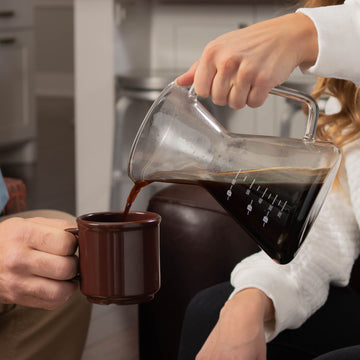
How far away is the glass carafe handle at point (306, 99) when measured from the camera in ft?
2.31

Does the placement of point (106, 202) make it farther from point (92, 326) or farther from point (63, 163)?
point (63, 163)

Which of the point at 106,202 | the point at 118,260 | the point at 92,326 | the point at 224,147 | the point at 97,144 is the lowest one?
the point at 92,326

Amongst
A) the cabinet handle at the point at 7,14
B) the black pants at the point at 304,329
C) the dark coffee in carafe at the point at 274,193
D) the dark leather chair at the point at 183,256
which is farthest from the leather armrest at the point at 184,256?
the cabinet handle at the point at 7,14

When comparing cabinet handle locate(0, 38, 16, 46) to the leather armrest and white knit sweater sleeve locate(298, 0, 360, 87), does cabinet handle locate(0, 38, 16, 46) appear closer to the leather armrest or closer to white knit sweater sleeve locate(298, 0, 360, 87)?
the leather armrest

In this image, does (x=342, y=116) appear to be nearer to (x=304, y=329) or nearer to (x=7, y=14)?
(x=304, y=329)

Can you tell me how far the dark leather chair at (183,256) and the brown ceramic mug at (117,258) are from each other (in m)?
0.53

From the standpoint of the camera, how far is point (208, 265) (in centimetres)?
124

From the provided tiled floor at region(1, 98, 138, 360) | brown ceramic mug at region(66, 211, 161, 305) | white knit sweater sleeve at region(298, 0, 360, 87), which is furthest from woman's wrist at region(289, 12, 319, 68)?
tiled floor at region(1, 98, 138, 360)

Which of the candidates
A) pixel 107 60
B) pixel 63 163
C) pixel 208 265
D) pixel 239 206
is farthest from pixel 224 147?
pixel 63 163

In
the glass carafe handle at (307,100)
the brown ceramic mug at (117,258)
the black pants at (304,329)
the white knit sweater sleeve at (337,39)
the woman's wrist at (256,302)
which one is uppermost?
the white knit sweater sleeve at (337,39)

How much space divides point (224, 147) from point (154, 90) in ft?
4.84

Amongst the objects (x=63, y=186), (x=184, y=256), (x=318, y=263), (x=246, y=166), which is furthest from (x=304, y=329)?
(x=63, y=186)

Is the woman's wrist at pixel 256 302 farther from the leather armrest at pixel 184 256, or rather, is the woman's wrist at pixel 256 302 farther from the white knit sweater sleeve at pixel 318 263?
the leather armrest at pixel 184 256

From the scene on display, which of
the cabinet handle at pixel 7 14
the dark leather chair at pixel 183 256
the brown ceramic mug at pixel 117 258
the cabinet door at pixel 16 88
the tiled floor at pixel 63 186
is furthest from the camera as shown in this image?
the cabinet door at pixel 16 88
